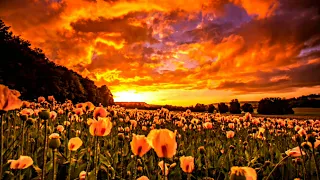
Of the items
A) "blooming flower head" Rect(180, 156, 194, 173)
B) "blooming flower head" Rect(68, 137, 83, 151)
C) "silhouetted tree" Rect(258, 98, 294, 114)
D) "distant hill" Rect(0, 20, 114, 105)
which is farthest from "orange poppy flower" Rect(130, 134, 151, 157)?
"silhouetted tree" Rect(258, 98, 294, 114)

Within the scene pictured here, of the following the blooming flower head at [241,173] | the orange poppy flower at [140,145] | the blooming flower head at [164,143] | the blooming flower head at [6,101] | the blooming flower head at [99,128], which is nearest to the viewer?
the blooming flower head at [241,173]

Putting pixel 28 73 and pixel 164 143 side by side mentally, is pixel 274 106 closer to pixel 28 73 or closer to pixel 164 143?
→ pixel 28 73

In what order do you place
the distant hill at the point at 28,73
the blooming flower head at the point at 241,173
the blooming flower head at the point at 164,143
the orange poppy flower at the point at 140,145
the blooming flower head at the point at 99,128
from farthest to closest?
the distant hill at the point at 28,73
the blooming flower head at the point at 99,128
the orange poppy flower at the point at 140,145
the blooming flower head at the point at 164,143
the blooming flower head at the point at 241,173

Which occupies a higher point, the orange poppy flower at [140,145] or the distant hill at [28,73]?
the distant hill at [28,73]

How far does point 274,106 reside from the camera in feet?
124

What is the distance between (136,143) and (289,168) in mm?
3594

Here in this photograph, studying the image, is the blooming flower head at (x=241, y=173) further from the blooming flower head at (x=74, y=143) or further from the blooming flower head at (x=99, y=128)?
the blooming flower head at (x=74, y=143)

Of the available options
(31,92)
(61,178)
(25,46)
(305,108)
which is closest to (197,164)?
(61,178)

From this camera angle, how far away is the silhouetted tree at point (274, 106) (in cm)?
3769

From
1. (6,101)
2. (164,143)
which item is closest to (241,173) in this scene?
(164,143)

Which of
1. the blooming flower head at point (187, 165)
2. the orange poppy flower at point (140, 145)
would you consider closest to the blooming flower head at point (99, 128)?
the orange poppy flower at point (140, 145)

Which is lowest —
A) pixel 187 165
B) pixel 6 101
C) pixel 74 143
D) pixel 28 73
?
pixel 187 165

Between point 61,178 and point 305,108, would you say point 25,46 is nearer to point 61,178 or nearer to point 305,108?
point 61,178

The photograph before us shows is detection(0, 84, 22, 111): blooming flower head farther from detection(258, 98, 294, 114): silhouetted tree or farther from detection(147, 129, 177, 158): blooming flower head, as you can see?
detection(258, 98, 294, 114): silhouetted tree
